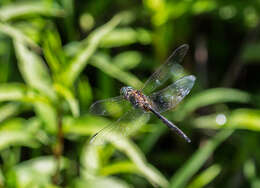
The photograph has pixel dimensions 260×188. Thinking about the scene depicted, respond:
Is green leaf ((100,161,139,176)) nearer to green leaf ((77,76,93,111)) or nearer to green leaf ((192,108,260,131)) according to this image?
green leaf ((77,76,93,111))

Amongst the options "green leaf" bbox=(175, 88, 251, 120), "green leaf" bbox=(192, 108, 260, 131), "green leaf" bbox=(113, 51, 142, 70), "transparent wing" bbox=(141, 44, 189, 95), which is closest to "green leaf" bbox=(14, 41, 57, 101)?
"transparent wing" bbox=(141, 44, 189, 95)

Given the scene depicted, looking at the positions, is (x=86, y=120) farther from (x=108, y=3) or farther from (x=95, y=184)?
(x=108, y=3)

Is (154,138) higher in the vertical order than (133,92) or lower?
lower

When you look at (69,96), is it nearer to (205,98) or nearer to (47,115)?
(47,115)

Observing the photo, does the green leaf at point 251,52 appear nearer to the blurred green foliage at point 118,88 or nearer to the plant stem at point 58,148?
the blurred green foliage at point 118,88

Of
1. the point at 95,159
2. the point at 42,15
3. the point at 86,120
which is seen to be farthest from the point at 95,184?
the point at 42,15
